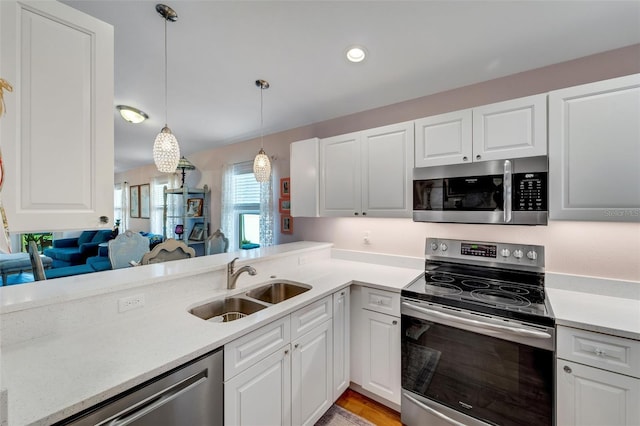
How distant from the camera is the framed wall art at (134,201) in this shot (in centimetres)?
638

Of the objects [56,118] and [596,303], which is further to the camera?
[596,303]

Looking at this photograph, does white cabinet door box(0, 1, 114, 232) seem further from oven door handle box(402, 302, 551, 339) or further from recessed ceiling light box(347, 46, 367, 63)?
oven door handle box(402, 302, 551, 339)

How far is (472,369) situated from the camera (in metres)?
1.52

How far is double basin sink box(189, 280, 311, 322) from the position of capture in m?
1.59

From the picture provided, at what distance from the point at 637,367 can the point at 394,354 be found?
3.85ft

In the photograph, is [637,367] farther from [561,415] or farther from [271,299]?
[271,299]

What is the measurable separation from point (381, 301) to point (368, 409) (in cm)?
83

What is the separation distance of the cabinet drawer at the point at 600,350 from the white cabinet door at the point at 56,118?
2258mm

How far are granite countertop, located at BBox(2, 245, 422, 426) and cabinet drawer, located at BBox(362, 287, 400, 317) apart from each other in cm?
57

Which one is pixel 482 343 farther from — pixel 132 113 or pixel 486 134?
pixel 132 113

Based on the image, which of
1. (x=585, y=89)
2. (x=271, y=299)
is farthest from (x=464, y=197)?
(x=271, y=299)

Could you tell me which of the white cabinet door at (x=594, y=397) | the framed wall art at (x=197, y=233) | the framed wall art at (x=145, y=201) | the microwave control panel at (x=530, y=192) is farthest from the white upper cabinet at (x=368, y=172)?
the framed wall art at (x=145, y=201)

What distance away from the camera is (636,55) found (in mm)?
1587

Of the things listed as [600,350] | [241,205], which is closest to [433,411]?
[600,350]
